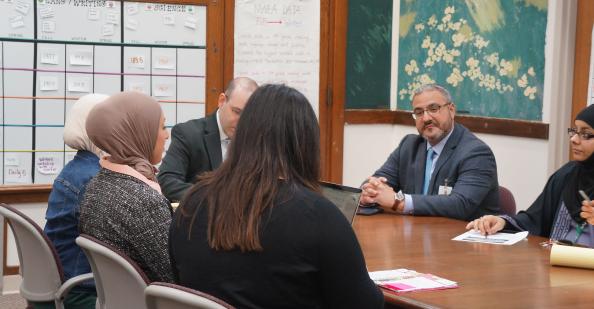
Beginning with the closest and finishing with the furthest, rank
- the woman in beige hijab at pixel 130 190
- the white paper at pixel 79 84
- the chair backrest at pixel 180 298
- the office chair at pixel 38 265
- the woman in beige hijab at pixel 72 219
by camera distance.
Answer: the chair backrest at pixel 180 298
the woman in beige hijab at pixel 130 190
the office chair at pixel 38 265
the woman in beige hijab at pixel 72 219
the white paper at pixel 79 84

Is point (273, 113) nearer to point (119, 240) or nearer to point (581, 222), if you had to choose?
point (119, 240)

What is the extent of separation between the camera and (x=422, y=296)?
2330mm

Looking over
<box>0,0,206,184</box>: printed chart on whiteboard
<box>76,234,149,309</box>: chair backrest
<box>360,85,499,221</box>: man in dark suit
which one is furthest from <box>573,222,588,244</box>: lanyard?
<box>0,0,206,184</box>: printed chart on whiteboard

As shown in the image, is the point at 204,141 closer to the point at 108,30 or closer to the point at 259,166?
the point at 108,30

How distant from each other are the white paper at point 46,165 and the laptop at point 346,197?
2.56 metres

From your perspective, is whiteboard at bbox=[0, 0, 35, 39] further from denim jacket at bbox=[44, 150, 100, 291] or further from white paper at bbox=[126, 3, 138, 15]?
denim jacket at bbox=[44, 150, 100, 291]

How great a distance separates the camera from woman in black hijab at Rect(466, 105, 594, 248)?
3371mm

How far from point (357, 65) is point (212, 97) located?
121cm

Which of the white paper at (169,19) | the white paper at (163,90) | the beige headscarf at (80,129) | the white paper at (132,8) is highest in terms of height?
the white paper at (132,8)

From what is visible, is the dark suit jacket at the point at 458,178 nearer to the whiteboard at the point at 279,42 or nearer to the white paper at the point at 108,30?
the whiteboard at the point at 279,42

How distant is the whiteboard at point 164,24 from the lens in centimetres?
534

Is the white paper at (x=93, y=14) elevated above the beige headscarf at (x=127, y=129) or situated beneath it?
elevated above

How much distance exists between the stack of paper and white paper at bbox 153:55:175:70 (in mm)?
3163

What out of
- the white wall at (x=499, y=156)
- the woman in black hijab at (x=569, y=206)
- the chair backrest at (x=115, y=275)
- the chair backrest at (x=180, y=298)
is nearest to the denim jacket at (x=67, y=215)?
the chair backrest at (x=115, y=275)
